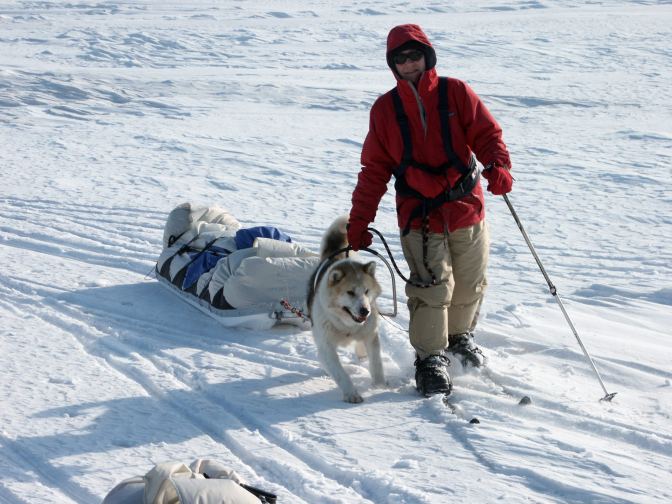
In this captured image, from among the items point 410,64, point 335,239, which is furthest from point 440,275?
point 410,64

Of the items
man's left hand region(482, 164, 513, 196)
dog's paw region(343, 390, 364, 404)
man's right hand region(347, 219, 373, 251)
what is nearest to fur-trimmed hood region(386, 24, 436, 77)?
man's left hand region(482, 164, 513, 196)

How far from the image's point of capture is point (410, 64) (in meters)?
3.84

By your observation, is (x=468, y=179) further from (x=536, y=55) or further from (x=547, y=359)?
(x=536, y=55)

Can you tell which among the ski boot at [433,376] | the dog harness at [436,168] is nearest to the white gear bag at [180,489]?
→ the ski boot at [433,376]

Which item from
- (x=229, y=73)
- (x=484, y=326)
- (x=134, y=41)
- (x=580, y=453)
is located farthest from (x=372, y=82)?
(x=580, y=453)

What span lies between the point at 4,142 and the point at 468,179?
337 inches

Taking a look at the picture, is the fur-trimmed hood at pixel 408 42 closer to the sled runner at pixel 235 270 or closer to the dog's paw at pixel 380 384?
the dog's paw at pixel 380 384

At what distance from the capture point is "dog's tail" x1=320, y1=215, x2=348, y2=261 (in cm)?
459

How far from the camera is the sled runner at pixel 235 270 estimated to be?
5098 mm

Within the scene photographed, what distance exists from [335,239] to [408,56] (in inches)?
48.2

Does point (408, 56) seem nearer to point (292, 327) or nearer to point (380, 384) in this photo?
point (380, 384)

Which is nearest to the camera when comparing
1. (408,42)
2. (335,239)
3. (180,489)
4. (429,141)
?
(180,489)

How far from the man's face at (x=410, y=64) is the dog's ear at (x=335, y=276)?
99 cm

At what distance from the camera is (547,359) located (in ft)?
15.2
